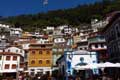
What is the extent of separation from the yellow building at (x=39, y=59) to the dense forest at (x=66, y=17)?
225ft

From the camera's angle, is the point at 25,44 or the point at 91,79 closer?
the point at 91,79

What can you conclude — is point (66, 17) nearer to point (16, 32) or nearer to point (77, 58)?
point (16, 32)

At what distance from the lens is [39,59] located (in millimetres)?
72375

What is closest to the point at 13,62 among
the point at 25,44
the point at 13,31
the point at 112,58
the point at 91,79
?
the point at 25,44

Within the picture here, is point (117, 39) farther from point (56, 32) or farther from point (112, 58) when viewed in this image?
point (56, 32)

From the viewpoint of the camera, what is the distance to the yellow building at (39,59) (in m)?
71.6

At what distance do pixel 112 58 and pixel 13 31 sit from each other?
94.1 meters

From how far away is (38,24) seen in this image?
500ft

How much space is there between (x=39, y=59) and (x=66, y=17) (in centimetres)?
8889

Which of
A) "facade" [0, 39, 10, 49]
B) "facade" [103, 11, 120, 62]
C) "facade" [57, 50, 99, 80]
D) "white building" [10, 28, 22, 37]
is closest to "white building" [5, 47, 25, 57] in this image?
"facade" [0, 39, 10, 49]

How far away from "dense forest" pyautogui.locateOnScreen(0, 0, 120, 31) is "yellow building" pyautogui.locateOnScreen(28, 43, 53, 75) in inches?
2698

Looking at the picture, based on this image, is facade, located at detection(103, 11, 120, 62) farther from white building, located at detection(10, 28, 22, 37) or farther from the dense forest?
the dense forest

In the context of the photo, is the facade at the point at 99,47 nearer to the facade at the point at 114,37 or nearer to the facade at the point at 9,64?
the facade at the point at 114,37

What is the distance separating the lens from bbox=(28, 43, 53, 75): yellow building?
2820 inches
